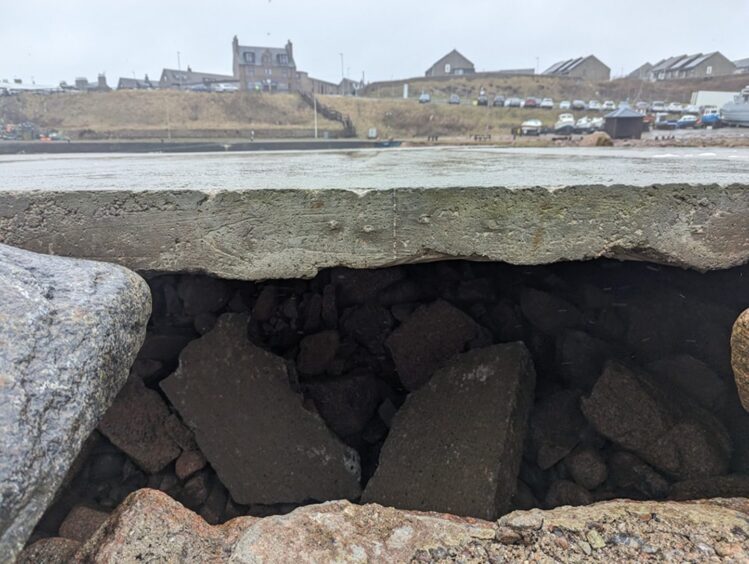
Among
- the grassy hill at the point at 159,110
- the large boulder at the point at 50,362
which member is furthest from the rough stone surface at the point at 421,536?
the grassy hill at the point at 159,110

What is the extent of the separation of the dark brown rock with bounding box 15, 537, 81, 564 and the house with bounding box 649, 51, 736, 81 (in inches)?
2408

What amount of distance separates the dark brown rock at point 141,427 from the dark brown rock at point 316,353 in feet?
2.40

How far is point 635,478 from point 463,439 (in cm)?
79

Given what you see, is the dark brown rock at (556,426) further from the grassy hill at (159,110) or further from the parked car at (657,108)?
the parked car at (657,108)

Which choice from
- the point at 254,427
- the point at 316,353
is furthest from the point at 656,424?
the point at 254,427

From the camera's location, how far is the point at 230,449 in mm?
2354

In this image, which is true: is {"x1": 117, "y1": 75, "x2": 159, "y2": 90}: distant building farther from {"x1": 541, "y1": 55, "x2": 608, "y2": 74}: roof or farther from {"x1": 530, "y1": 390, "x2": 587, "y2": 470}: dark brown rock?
{"x1": 530, "y1": 390, "x2": 587, "y2": 470}: dark brown rock

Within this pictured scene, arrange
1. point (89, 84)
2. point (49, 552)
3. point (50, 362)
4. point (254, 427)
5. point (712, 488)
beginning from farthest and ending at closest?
point (89, 84) < point (254, 427) < point (712, 488) < point (49, 552) < point (50, 362)

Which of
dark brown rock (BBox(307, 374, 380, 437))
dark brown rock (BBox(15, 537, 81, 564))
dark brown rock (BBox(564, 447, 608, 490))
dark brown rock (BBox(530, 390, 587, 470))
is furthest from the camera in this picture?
dark brown rock (BBox(307, 374, 380, 437))

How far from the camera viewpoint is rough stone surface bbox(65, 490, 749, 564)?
1.27 meters

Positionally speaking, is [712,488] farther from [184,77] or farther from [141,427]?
[184,77]

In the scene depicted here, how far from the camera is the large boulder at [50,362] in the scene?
104 centimetres

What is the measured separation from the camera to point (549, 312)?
260 centimetres

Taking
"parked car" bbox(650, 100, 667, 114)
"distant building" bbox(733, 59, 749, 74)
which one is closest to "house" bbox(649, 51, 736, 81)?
"distant building" bbox(733, 59, 749, 74)
